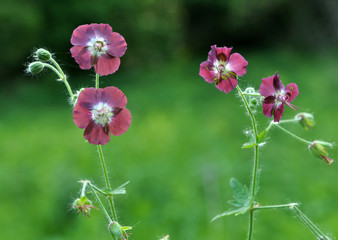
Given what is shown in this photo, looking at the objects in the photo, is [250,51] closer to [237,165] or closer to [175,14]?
[175,14]

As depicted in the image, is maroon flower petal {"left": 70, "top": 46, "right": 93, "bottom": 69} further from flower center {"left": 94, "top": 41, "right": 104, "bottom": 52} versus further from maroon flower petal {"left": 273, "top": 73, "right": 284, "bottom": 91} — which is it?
maroon flower petal {"left": 273, "top": 73, "right": 284, "bottom": 91}

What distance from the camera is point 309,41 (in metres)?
16.4

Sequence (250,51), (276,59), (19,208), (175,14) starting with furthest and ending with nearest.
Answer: (250,51), (175,14), (276,59), (19,208)

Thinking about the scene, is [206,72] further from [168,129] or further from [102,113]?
[168,129]

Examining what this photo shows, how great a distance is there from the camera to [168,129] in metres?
7.25

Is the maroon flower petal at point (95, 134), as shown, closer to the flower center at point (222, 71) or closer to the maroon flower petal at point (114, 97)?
the maroon flower petal at point (114, 97)

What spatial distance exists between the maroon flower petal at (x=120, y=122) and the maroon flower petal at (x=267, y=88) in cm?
29

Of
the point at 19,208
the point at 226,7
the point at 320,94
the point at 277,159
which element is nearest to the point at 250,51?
the point at 226,7

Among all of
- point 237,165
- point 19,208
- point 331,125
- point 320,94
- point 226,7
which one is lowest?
point 19,208

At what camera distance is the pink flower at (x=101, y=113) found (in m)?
1.03

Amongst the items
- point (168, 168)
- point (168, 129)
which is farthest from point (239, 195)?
point (168, 129)

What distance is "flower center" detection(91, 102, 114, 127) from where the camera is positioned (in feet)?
A: 3.46

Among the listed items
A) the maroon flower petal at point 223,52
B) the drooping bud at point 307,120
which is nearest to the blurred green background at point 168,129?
the maroon flower petal at point 223,52

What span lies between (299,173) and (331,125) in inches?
75.0
